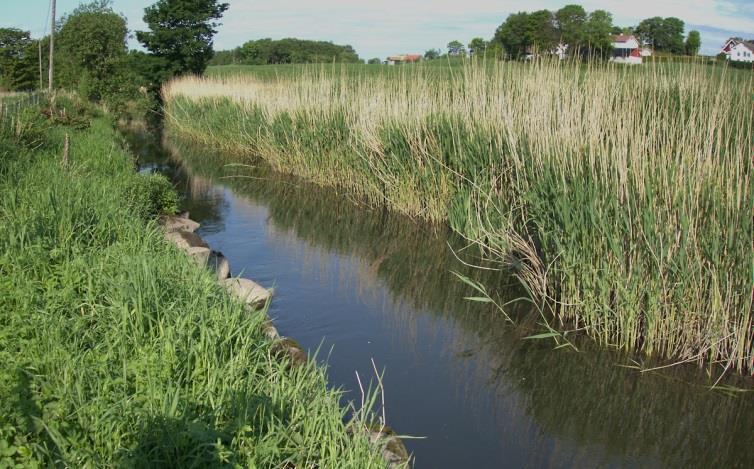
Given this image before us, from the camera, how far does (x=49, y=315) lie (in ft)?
13.5

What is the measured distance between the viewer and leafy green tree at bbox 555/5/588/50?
39.0ft

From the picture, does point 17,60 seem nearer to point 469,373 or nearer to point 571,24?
point 571,24

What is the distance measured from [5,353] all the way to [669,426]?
4052 mm

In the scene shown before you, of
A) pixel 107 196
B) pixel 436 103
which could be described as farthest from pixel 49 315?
pixel 436 103

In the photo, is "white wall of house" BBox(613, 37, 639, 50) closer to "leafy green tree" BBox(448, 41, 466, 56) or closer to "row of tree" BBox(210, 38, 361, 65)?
"leafy green tree" BBox(448, 41, 466, 56)

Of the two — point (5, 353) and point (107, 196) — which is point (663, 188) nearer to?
point (5, 353)

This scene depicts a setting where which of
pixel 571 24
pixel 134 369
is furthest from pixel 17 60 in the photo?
pixel 134 369

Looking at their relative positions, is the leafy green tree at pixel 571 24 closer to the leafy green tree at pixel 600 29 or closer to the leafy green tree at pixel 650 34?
the leafy green tree at pixel 600 29

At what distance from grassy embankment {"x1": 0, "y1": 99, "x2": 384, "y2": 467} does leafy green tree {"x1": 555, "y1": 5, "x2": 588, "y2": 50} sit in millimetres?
8088

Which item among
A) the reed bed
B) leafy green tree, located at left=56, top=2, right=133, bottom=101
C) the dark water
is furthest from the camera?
leafy green tree, located at left=56, top=2, right=133, bottom=101

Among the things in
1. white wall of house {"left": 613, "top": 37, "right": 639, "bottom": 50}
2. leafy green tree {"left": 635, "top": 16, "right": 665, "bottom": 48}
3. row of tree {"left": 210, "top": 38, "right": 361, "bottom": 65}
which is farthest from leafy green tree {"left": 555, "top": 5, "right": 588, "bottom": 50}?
row of tree {"left": 210, "top": 38, "right": 361, "bottom": 65}

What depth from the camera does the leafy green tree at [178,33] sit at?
28.8 m

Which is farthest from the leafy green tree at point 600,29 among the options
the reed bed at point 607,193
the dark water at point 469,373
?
the dark water at point 469,373

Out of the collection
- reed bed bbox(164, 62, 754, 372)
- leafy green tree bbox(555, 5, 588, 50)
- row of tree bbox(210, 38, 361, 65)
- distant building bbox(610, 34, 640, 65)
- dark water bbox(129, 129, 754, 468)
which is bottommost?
dark water bbox(129, 129, 754, 468)
